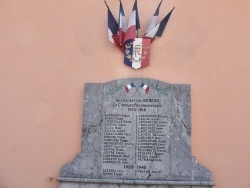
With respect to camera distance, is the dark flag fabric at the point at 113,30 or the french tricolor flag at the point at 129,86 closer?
the french tricolor flag at the point at 129,86

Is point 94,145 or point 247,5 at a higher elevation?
point 247,5

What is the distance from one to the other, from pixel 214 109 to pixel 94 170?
156cm

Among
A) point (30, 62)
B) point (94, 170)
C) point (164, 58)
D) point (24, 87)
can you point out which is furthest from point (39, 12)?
point (94, 170)

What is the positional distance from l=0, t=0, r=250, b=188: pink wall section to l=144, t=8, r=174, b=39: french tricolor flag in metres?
0.10

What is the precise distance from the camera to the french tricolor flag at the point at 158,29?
189 inches

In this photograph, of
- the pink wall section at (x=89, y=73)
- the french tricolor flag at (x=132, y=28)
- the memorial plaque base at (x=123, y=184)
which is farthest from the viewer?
the french tricolor flag at (x=132, y=28)

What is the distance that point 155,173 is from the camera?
444 centimetres

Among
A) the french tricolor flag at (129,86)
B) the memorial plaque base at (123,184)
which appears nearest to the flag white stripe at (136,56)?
the french tricolor flag at (129,86)

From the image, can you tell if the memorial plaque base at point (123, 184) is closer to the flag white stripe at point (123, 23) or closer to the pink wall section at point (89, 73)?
the pink wall section at point (89, 73)

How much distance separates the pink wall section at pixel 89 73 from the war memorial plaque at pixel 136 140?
0.14m

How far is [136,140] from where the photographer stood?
4531 mm

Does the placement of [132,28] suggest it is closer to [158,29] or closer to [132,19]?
[132,19]

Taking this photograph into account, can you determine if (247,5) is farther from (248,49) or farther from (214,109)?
(214,109)

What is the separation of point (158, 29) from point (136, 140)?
1374 mm
